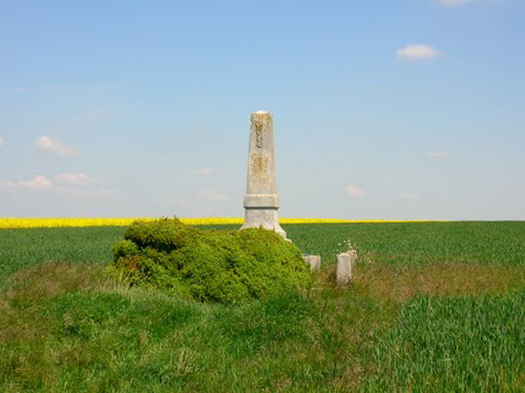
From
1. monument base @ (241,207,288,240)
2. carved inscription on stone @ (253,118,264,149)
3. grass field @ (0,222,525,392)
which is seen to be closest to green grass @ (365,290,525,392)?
grass field @ (0,222,525,392)

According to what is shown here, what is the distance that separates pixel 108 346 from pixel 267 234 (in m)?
→ 5.71

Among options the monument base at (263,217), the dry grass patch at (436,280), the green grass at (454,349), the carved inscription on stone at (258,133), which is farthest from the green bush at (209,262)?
the carved inscription on stone at (258,133)

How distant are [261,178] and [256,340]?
Result: 302 inches

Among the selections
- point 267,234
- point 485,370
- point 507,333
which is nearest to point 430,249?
point 267,234

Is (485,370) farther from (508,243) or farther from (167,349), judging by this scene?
(508,243)

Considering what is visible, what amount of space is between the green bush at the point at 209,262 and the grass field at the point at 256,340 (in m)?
0.61

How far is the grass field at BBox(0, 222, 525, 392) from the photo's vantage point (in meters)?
7.38

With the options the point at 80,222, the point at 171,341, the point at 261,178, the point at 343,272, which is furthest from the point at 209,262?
the point at 80,222

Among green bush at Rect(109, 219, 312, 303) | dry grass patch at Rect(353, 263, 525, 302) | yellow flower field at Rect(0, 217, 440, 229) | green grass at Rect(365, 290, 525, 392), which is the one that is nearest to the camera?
green grass at Rect(365, 290, 525, 392)

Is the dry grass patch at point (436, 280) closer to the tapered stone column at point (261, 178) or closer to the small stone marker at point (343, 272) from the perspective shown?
the small stone marker at point (343, 272)

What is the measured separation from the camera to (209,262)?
13305mm

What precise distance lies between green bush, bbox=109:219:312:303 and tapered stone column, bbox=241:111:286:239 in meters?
2.65

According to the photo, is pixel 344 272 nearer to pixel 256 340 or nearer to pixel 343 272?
pixel 343 272

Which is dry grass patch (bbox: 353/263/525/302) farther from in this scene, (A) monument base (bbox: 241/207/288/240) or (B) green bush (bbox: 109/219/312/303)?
(A) monument base (bbox: 241/207/288/240)
